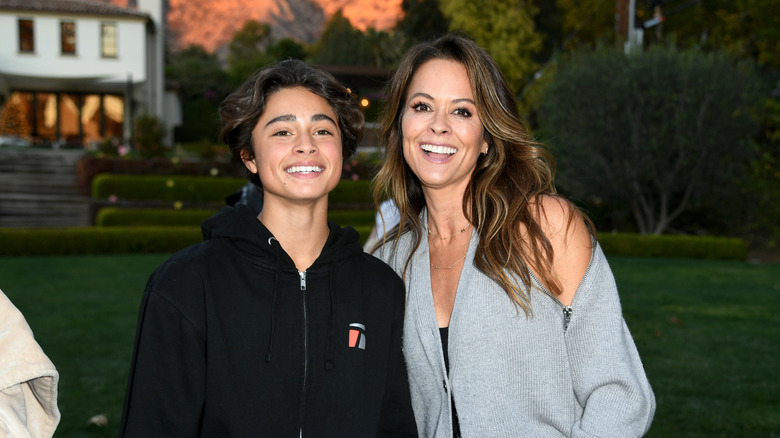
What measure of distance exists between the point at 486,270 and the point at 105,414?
384cm

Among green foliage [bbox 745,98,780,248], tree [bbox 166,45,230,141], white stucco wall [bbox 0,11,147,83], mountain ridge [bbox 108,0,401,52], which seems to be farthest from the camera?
mountain ridge [bbox 108,0,401,52]

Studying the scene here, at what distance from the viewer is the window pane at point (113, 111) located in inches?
1324

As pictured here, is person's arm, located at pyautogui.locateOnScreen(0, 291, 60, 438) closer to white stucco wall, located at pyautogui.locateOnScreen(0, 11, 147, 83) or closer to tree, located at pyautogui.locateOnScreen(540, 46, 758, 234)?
tree, located at pyautogui.locateOnScreen(540, 46, 758, 234)

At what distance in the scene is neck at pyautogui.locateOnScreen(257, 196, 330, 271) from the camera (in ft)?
7.78

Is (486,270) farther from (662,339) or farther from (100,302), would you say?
(100,302)

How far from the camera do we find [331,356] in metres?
2.17

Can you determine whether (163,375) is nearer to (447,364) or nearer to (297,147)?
(297,147)

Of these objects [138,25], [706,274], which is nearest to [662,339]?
[706,274]

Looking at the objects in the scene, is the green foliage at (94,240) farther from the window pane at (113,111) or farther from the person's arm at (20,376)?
the window pane at (113,111)

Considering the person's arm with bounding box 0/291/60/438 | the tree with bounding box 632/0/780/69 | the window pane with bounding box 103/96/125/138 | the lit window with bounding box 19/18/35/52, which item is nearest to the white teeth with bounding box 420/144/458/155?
the person's arm with bounding box 0/291/60/438

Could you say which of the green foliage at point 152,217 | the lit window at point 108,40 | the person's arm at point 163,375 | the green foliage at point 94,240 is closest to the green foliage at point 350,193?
the green foliage at point 152,217

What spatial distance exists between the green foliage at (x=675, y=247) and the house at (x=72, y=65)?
22398mm

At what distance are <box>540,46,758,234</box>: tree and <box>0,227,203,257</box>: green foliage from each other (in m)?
9.48

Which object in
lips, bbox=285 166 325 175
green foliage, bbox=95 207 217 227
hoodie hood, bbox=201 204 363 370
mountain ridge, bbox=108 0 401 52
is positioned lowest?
green foliage, bbox=95 207 217 227
